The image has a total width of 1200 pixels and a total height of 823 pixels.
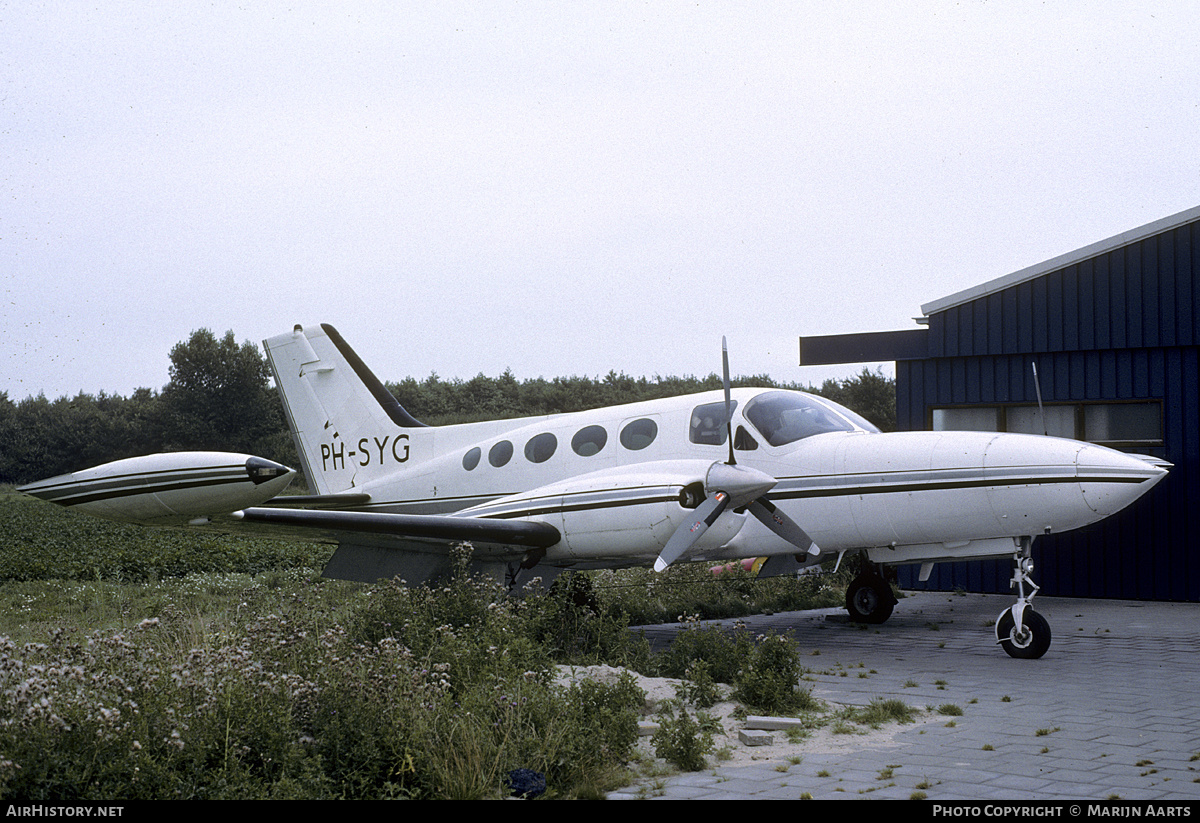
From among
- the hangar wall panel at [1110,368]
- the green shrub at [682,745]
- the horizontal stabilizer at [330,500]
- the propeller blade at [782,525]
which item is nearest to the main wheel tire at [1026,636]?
the propeller blade at [782,525]

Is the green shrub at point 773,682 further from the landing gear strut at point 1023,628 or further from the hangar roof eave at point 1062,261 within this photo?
the hangar roof eave at point 1062,261

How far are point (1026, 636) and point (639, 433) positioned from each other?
15.3ft

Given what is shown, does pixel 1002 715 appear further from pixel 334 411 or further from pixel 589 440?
pixel 334 411

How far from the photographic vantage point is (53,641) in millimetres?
5750

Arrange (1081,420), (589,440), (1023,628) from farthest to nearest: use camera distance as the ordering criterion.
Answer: (1081,420), (589,440), (1023,628)

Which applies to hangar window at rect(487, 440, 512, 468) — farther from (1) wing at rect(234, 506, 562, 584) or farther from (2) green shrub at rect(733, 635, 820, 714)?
(2) green shrub at rect(733, 635, 820, 714)

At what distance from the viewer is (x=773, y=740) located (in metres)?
6.69

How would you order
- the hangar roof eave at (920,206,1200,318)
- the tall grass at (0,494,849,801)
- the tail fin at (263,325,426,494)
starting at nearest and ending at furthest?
the tall grass at (0,494,849,801) → the hangar roof eave at (920,206,1200,318) → the tail fin at (263,325,426,494)

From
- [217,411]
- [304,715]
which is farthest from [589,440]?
[217,411]

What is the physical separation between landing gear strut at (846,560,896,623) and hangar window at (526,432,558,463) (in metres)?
4.42

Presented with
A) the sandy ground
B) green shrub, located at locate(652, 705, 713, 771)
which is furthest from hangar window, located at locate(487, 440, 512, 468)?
green shrub, located at locate(652, 705, 713, 771)

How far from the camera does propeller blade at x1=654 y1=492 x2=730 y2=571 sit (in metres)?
9.99

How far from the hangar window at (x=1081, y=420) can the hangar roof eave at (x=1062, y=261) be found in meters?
1.76

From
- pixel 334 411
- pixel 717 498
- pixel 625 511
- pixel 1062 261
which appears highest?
pixel 1062 261
